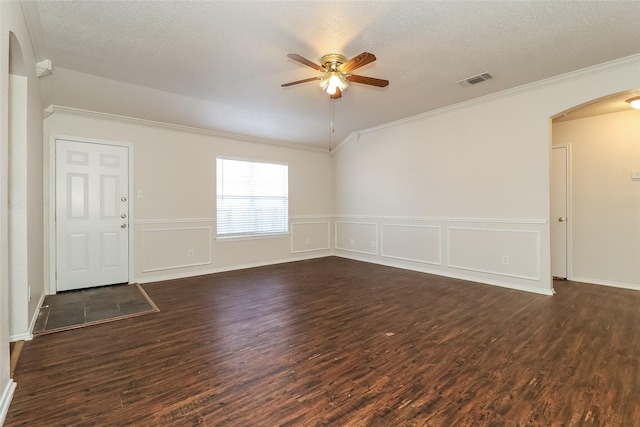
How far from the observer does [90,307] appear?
3518mm

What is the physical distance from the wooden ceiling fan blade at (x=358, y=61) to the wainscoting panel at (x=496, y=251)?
10.4ft

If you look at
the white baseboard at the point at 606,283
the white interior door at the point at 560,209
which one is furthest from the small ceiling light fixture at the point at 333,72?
the white baseboard at the point at 606,283

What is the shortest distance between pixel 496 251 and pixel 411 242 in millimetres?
1420

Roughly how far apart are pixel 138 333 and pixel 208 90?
9.98 feet

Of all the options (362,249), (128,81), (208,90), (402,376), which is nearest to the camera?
(402,376)

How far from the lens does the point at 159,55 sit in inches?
123

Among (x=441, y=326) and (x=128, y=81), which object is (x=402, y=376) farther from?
(x=128, y=81)

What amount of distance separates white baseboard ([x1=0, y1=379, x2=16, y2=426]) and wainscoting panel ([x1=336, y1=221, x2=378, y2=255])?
5264mm

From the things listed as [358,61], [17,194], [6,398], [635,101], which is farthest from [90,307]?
[635,101]

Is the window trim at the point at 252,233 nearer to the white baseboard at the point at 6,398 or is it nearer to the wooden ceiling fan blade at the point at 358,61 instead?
the wooden ceiling fan blade at the point at 358,61

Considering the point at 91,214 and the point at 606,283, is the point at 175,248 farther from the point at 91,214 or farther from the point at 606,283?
the point at 606,283

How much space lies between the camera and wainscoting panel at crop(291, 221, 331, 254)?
257 inches

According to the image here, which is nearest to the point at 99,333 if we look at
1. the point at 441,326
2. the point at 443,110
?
the point at 441,326

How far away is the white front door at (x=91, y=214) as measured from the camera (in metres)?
4.13
